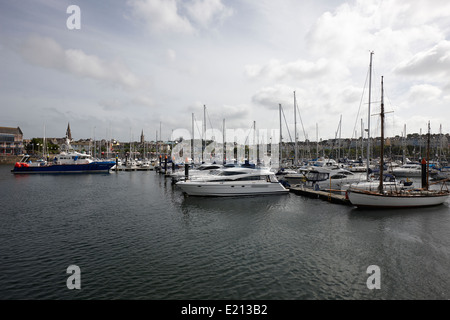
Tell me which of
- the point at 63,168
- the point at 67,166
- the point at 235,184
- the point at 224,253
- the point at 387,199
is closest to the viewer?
the point at 224,253

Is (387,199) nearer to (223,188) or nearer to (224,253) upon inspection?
(223,188)

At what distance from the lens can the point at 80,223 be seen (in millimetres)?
19594

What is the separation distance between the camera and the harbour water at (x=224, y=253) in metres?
10.2

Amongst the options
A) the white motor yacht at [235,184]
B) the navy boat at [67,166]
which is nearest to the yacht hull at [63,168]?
the navy boat at [67,166]

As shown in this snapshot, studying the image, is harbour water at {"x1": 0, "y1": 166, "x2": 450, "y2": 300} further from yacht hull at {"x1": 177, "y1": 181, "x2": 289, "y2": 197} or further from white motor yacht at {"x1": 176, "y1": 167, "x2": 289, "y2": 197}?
white motor yacht at {"x1": 176, "y1": 167, "x2": 289, "y2": 197}

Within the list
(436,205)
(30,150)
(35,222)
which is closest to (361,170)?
(436,205)

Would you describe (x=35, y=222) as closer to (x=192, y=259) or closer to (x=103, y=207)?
(x=103, y=207)

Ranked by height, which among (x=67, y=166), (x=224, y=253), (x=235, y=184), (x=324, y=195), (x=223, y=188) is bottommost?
(x=224, y=253)

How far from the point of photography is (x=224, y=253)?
1388 cm

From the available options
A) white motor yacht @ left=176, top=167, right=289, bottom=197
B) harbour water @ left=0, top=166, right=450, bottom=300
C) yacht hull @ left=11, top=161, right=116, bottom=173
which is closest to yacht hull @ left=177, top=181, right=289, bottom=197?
white motor yacht @ left=176, top=167, right=289, bottom=197

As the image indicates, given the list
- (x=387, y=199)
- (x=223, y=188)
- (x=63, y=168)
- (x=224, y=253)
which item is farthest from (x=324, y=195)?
(x=63, y=168)

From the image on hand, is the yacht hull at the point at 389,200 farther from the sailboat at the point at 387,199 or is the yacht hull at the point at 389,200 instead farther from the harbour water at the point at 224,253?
the harbour water at the point at 224,253

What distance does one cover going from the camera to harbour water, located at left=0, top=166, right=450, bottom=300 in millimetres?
10227
